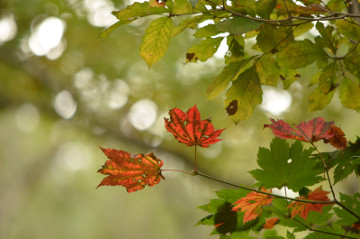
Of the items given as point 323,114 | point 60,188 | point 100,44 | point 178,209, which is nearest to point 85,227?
point 60,188

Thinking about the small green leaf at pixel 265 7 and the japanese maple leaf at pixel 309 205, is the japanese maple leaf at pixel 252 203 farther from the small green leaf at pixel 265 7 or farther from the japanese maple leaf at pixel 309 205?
the small green leaf at pixel 265 7

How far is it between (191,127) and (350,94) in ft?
1.34

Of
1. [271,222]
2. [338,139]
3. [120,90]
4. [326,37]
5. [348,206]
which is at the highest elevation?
[326,37]

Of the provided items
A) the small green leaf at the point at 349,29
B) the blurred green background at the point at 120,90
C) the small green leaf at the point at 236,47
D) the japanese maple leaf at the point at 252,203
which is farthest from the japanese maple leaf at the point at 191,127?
the blurred green background at the point at 120,90

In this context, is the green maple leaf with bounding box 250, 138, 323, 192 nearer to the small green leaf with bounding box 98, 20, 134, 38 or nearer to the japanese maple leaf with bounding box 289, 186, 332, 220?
the japanese maple leaf with bounding box 289, 186, 332, 220

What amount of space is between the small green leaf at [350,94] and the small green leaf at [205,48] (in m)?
0.29

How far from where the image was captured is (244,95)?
2.10ft

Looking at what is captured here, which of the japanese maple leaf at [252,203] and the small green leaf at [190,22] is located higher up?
the small green leaf at [190,22]

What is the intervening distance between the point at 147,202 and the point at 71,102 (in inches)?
185

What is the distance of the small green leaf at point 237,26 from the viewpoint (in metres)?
0.47

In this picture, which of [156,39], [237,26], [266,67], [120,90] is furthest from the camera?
[120,90]

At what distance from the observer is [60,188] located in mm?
8227

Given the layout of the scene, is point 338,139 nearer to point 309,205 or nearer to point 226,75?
point 309,205

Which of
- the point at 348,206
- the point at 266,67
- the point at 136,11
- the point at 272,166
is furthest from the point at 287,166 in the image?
the point at 136,11
